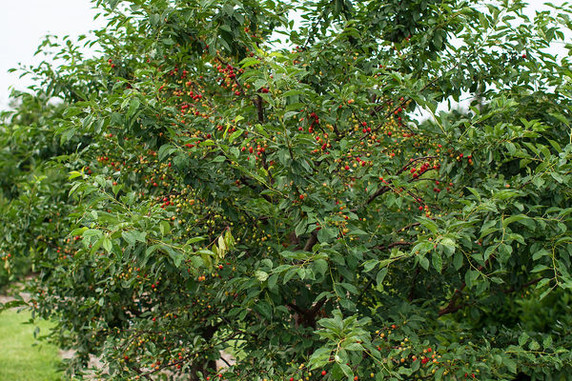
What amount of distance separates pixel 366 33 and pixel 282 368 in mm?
2203

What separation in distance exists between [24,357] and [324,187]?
25.5 feet

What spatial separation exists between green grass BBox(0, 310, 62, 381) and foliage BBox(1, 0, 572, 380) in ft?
12.6

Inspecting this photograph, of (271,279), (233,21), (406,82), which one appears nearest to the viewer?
(271,279)

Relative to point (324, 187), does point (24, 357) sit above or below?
below

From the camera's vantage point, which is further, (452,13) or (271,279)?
(452,13)

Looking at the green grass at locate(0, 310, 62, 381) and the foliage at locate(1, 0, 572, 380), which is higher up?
the foliage at locate(1, 0, 572, 380)

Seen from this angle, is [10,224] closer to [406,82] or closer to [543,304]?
[406,82]

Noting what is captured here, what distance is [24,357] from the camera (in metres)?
8.86

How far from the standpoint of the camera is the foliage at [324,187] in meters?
2.64

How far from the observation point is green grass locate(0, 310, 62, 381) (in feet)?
25.3

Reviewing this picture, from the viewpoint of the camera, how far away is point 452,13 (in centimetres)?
334

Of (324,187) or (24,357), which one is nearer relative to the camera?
(324,187)

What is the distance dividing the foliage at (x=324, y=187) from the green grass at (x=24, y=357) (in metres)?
3.83

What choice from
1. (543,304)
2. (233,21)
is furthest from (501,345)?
(543,304)
